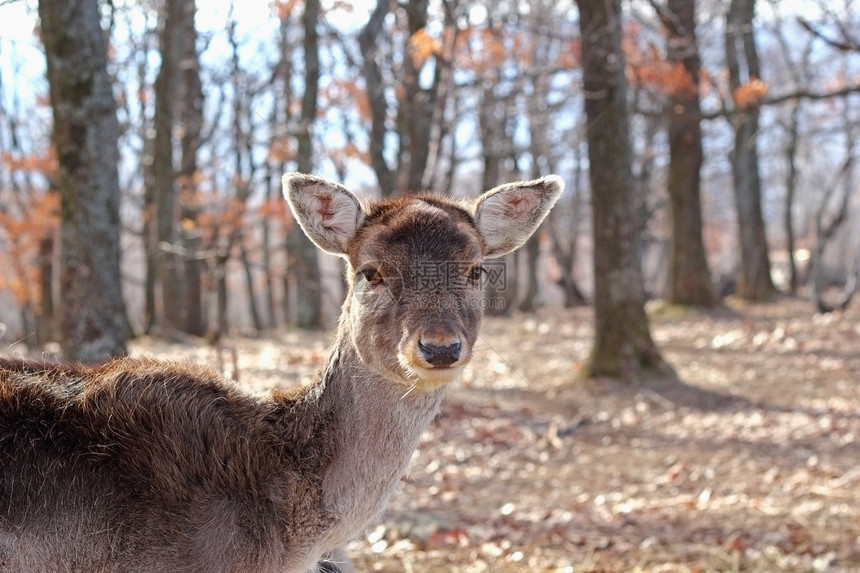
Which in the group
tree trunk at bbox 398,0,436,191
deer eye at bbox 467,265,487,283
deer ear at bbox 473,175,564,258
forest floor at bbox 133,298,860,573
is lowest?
forest floor at bbox 133,298,860,573

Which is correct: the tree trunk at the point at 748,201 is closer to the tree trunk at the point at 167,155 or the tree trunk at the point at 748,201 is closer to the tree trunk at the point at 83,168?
the tree trunk at the point at 167,155

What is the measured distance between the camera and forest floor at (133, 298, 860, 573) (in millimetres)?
6660

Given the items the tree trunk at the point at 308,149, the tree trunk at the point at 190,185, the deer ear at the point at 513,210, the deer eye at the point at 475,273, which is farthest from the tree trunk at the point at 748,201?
the deer eye at the point at 475,273

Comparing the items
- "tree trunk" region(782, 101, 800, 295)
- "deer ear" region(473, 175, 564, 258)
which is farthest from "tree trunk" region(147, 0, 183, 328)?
"tree trunk" region(782, 101, 800, 295)

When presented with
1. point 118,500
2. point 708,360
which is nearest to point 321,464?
point 118,500

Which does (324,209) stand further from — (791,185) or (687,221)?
(791,185)

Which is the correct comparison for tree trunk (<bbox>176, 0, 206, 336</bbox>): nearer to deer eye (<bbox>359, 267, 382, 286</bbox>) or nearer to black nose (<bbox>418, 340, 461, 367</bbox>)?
deer eye (<bbox>359, 267, 382, 286</bbox>)

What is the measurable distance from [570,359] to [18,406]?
1321 centimetres

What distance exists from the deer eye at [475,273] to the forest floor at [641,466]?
174 cm

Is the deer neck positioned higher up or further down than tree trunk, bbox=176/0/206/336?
further down

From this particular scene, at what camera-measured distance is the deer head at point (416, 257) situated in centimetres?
382

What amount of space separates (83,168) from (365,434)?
4971 millimetres

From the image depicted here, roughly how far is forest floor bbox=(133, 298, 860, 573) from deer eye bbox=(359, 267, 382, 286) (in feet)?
5.44

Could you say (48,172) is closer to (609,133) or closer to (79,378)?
(609,133)
